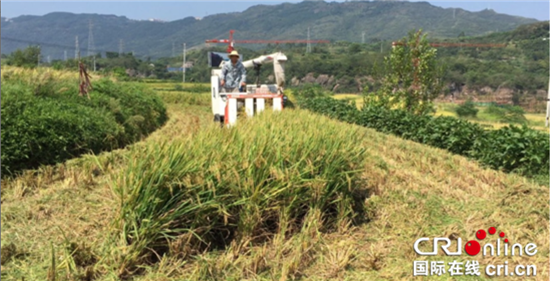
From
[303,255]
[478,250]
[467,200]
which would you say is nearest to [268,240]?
[303,255]

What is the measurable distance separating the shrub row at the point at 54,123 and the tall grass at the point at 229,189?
259 cm

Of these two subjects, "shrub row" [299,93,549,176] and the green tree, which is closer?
"shrub row" [299,93,549,176]

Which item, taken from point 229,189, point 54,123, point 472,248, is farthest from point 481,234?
point 54,123

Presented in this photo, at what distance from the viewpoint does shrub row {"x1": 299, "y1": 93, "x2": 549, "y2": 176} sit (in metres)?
7.16

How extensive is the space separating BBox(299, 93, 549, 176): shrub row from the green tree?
220 centimetres

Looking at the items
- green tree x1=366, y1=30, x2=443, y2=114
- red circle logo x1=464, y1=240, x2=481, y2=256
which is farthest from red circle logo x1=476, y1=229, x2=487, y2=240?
green tree x1=366, y1=30, x2=443, y2=114

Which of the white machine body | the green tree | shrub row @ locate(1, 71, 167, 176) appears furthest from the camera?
the green tree

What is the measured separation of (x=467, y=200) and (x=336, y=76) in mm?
58511

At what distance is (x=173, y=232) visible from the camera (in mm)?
3607

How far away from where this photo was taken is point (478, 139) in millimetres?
8500

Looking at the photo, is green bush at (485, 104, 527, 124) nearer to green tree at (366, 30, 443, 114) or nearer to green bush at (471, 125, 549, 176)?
green tree at (366, 30, 443, 114)

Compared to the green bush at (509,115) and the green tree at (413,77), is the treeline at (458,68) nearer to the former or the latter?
the green bush at (509,115)

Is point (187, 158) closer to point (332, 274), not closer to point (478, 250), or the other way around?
point (332, 274)

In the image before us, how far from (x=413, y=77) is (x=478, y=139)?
7.65m
